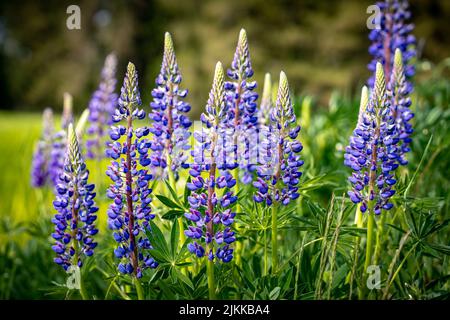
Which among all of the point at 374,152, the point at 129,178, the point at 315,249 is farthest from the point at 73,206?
the point at 374,152

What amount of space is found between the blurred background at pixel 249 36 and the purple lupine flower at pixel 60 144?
29.8 ft

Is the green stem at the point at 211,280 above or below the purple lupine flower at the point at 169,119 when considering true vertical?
below

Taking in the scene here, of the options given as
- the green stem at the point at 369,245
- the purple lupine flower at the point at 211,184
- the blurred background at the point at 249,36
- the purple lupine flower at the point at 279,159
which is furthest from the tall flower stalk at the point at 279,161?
the blurred background at the point at 249,36

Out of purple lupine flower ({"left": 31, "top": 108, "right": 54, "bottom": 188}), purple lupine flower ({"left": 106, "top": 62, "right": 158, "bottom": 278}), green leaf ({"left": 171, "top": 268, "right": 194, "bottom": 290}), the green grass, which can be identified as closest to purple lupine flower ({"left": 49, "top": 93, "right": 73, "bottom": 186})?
purple lupine flower ({"left": 31, "top": 108, "right": 54, "bottom": 188})

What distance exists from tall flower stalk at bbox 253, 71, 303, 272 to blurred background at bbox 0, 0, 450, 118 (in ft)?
35.4

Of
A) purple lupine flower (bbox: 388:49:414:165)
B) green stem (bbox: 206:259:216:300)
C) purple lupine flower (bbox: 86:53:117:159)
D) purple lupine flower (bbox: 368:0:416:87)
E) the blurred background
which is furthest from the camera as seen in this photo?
the blurred background

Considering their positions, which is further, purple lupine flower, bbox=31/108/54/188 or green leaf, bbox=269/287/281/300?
purple lupine flower, bbox=31/108/54/188

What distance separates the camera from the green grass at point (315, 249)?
2.15 m

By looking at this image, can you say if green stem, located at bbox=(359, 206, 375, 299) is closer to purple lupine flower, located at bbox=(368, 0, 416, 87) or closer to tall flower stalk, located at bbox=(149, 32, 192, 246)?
tall flower stalk, located at bbox=(149, 32, 192, 246)

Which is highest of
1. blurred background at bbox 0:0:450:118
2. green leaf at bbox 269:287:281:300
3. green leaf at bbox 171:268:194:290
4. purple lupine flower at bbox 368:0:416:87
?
blurred background at bbox 0:0:450:118

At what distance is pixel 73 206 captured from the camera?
2.15 metres

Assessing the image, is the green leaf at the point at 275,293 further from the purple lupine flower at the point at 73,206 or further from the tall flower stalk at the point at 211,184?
the purple lupine flower at the point at 73,206

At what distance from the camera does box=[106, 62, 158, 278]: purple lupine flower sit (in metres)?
2.01
